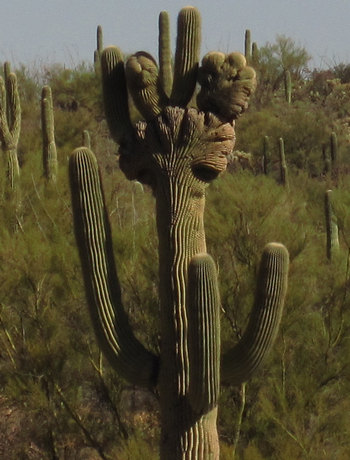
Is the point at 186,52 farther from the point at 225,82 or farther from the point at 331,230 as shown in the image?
the point at 331,230

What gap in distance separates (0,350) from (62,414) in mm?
1192

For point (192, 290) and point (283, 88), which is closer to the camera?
point (192, 290)

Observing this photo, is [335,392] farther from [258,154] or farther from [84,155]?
[258,154]

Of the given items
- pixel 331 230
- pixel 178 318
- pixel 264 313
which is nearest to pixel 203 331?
pixel 178 318

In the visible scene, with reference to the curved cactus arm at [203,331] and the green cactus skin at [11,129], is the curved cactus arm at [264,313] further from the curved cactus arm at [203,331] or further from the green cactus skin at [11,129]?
the green cactus skin at [11,129]

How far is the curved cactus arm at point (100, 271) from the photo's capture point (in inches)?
249

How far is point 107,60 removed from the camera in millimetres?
6613

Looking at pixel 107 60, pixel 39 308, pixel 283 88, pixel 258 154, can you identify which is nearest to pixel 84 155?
pixel 107 60

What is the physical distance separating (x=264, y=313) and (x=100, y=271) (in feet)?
3.49

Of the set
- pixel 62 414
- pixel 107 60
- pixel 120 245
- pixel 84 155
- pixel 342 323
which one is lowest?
pixel 62 414

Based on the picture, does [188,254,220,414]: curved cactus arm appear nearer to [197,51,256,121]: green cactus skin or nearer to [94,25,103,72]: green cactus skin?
[197,51,256,121]: green cactus skin

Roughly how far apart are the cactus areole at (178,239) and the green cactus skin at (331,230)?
9.54 metres

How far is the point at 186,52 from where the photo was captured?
650 centimetres

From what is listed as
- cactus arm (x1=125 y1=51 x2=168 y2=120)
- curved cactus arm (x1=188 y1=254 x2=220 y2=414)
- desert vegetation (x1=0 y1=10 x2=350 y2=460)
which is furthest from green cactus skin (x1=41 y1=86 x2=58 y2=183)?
curved cactus arm (x1=188 y1=254 x2=220 y2=414)
